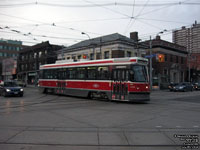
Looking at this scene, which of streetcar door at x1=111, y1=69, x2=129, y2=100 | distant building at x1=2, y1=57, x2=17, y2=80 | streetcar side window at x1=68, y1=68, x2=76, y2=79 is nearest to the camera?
streetcar door at x1=111, y1=69, x2=129, y2=100

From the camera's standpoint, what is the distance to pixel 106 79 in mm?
15555

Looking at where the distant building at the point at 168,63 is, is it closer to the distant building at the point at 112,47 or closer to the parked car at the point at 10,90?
the distant building at the point at 112,47

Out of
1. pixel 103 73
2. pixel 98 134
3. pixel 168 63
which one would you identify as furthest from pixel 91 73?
pixel 168 63

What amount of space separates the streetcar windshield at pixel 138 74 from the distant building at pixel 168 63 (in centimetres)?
2517

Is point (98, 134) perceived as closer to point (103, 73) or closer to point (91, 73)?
point (103, 73)

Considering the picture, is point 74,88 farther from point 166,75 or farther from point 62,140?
point 166,75

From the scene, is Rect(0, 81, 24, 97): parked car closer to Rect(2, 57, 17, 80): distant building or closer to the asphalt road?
the asphalt road

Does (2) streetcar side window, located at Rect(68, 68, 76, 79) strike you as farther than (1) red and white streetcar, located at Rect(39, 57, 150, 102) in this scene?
Yes

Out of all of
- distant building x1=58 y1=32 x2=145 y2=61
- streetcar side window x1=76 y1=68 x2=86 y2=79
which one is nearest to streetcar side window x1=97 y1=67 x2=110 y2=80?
streetcar side window x1=76 y1=68 x2=86 y2=79

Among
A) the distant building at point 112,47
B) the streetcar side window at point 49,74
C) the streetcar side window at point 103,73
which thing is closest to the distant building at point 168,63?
the distant building at point 112,47

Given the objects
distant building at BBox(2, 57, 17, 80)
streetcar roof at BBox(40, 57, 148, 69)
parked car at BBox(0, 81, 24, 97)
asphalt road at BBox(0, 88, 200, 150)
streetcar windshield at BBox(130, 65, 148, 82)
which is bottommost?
asphalt road at BBox(0, 88, 200, 150)

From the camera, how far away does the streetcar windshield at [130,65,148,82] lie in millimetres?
14198

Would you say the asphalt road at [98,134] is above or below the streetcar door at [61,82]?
below

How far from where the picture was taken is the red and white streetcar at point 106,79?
46.7 ft
